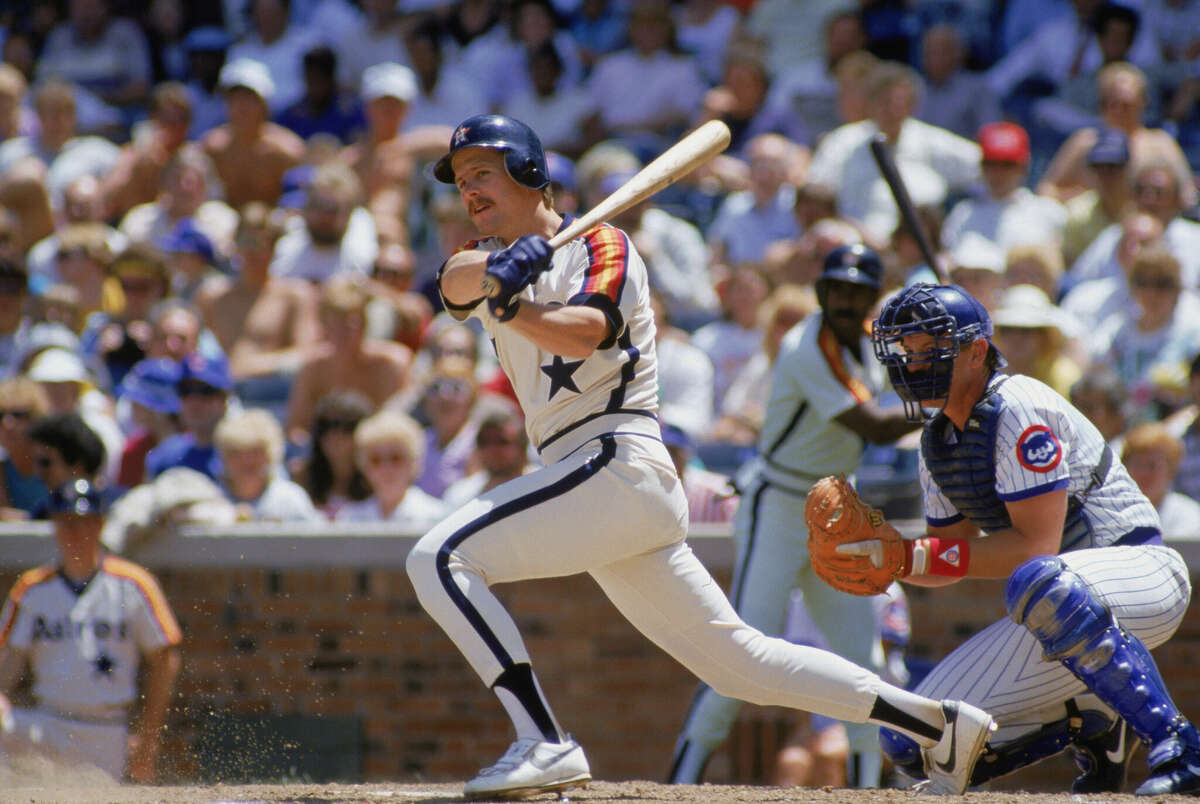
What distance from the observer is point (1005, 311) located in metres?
7.21

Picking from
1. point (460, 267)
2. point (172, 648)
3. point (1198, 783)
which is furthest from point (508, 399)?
point (1198, 783)

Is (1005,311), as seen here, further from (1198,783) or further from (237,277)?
(237,277)

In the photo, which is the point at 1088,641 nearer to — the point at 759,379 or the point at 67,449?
the point at 759,379

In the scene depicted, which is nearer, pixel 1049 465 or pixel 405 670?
pixel 1049 465

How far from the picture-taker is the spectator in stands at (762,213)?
9.24 meters

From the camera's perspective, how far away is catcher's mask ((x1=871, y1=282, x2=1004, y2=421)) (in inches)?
169

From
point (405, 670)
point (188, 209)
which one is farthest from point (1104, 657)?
point (188, 209)

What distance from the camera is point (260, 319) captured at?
8891mm

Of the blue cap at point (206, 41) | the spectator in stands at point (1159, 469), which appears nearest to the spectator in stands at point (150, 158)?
the blue cap at point (206, 41)

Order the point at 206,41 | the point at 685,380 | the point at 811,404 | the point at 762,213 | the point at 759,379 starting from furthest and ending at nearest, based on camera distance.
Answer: the point at 206,41 → the point at 762,213 → the point at 685,380 → the point at 759,379 → the point at 811,404

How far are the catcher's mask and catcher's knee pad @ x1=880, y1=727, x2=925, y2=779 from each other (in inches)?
34.6

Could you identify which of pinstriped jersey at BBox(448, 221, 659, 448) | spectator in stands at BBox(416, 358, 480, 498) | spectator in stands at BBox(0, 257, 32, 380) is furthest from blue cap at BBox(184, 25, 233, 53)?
pinstriped jersey at BBox(448, 221, 659, 448)

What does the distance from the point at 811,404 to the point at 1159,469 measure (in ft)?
5.07

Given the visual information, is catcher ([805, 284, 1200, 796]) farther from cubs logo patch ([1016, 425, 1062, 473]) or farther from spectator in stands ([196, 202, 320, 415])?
spectator in stands ([196, 202, 320, 415])
